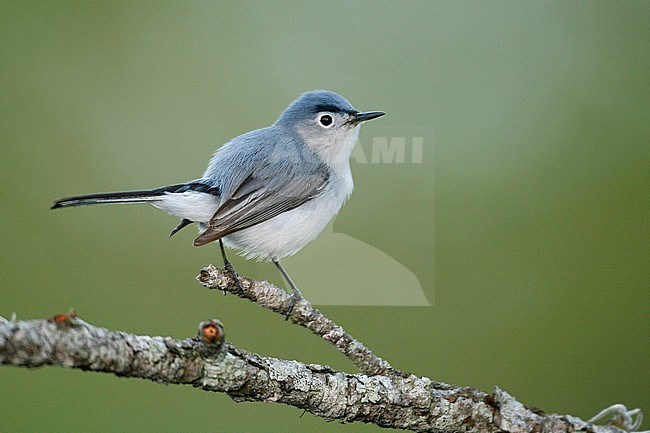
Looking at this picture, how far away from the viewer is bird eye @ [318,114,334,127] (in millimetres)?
1444

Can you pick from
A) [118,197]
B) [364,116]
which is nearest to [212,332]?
[118,197]

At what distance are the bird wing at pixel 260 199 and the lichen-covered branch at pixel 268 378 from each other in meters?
0.34

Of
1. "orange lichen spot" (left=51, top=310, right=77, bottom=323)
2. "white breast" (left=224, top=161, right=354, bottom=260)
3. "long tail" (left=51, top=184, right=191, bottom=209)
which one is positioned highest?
"white breast" (left=224, top=161, right=354, bottom=260)

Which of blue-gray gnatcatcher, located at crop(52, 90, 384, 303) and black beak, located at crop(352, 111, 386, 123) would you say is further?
black beak, located at crop(352, 111, 386, 123)

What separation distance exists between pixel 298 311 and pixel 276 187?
0.40m

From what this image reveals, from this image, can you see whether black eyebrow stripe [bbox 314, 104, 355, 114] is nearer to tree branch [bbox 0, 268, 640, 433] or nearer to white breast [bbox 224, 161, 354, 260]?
white breast [bbox 224, 161, 354, 260]

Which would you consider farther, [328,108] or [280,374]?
[328,108]

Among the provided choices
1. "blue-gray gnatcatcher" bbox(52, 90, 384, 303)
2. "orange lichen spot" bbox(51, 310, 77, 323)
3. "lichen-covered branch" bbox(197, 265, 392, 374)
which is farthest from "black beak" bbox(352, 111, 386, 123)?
"orange lichen spot" bbox(51, 310, 77, 323)

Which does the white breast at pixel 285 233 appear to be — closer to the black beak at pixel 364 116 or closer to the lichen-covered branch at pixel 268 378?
the black beak at pixel 364 116

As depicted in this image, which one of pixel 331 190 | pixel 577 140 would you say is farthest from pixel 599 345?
pixel 331 190

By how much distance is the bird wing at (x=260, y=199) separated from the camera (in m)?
1.18

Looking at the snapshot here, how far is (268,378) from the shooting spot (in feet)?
2.71

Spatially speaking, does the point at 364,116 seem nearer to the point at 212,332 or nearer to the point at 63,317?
the point at 212,332

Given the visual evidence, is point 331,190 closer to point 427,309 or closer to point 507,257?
point 427,309
